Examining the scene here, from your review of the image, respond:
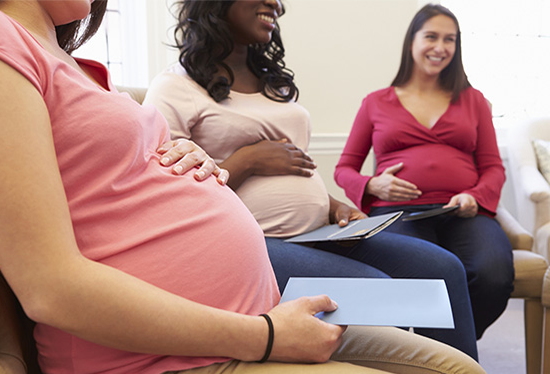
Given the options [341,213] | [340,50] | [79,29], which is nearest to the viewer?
[79,29]

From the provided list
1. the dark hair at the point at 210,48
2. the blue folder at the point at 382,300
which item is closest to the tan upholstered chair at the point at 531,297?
the dark hair at the point at 210,48

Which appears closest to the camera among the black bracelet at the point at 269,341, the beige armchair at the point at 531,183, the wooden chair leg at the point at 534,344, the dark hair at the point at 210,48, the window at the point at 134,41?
the black bracelet at the point at 269,341

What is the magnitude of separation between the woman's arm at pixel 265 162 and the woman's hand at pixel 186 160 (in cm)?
47

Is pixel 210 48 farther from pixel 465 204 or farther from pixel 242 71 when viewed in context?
pixel 465 204

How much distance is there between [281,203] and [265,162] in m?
0.11

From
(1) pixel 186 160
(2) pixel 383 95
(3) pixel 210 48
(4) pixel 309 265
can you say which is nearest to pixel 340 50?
(2) pixel 383 95

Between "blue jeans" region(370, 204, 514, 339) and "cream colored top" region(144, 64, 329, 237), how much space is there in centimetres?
53

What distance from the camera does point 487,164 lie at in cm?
213

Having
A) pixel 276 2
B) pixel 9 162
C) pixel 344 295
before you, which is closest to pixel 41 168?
pixel 9 162

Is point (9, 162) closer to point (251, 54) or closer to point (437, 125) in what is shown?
point (251, 54)

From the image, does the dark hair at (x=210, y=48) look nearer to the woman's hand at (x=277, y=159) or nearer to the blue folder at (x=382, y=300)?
the woman's hand at (x=277, y=159)

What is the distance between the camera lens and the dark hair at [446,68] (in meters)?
2.23

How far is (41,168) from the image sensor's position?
575 mm

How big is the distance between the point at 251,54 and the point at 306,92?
138cm
